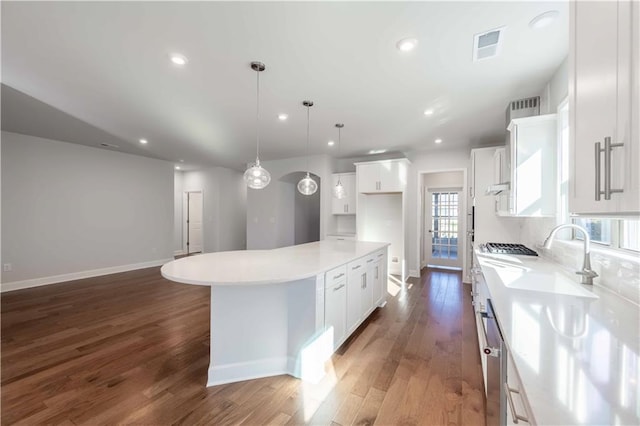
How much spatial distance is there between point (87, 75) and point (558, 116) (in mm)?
4703

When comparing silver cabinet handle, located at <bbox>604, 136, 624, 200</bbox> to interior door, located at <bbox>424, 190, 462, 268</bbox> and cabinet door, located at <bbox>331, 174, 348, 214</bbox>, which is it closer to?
cabinet door, located at <bbox>331, 174, 348, 214</bbox>

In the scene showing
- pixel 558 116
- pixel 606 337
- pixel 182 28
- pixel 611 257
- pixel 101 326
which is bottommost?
pixel 101 326

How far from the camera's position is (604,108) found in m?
0.91

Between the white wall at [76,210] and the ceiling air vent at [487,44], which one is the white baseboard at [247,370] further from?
the white wall at [76,210]

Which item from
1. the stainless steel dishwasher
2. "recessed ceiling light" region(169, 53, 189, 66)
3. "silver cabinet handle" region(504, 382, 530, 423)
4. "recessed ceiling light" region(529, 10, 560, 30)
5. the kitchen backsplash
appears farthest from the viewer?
"recessed ceiling light" region(169, 53, 189, 66)

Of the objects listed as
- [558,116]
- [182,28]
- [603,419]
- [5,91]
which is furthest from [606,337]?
[5,91]

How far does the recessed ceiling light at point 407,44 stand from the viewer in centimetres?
205

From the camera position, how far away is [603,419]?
534 mm

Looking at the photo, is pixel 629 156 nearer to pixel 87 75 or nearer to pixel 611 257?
pixel 611 257

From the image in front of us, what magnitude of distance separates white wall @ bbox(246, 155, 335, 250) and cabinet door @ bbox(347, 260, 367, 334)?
9.95 ft

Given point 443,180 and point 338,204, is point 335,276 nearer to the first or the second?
point 338,204

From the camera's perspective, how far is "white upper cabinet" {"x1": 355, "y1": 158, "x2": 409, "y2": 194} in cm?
509

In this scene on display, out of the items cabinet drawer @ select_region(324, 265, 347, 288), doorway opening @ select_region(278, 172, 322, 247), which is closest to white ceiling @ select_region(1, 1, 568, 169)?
cabinet drawer @ select_region(324, 265, 347, 288)

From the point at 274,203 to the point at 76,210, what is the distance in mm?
3973
